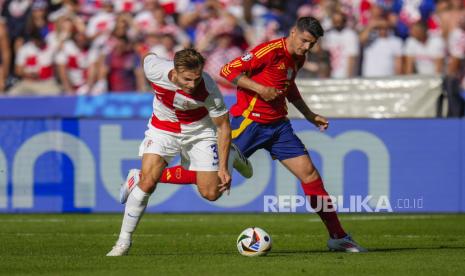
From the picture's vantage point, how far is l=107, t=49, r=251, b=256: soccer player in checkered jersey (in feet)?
30.5

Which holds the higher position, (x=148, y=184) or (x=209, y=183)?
(x=148, y=184)

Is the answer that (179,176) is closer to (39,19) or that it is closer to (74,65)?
(74,65)

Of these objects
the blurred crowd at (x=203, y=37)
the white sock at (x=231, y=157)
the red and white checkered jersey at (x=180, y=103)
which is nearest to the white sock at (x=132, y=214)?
the red and white checkered jersey at (x=180, y=103)

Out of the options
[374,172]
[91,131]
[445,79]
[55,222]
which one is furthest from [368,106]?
[55,222]

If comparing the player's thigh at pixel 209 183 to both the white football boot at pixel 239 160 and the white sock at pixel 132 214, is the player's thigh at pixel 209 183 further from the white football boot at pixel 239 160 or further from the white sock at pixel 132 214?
the white sock at pixel 132 214

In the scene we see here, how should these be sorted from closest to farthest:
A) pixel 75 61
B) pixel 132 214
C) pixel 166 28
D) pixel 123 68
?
pixel 132 214 < pixel 123 68 < pixel 166 28 < pixel 75 61

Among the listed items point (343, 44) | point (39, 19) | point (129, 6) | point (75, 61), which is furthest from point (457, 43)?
point (39, 19)

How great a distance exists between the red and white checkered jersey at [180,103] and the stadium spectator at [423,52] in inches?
354

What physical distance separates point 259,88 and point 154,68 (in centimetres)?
102

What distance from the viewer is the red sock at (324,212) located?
1020 cm

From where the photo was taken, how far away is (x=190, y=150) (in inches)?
397

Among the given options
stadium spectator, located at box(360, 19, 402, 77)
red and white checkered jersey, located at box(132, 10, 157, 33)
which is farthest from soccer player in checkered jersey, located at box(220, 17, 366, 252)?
red and white checkered jersey, located at box(132, 10, 157, 33)

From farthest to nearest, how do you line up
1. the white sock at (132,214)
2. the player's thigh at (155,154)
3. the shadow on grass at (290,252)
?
the shadow on grass at (290,252), the player's thigh at (155,154), the white sock at (132,214)

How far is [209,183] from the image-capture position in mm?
10062
